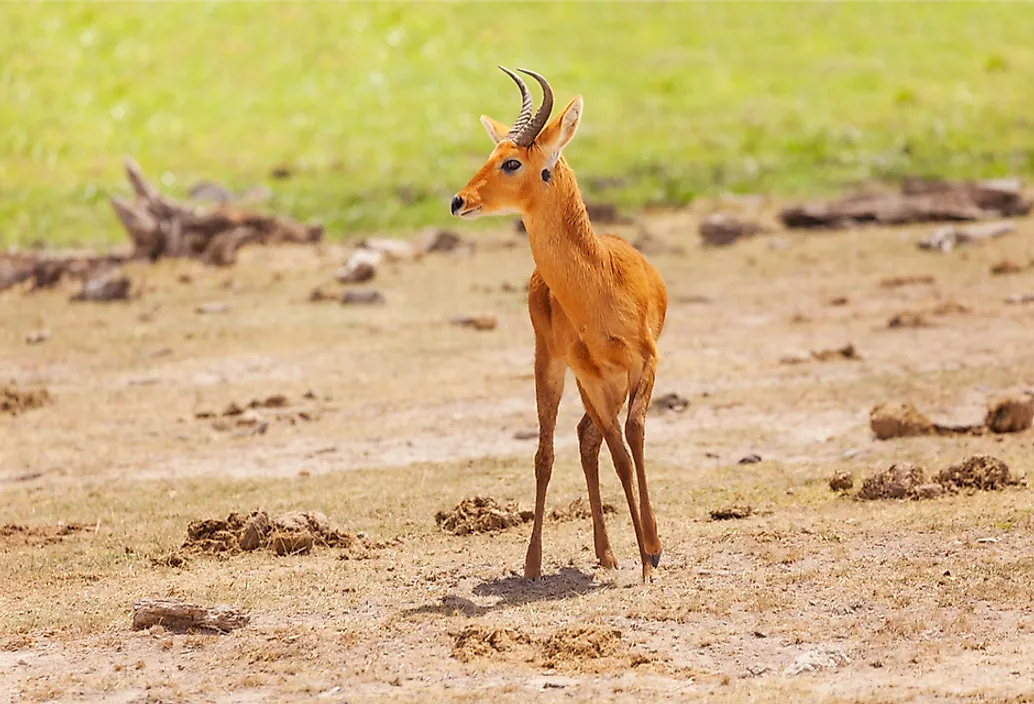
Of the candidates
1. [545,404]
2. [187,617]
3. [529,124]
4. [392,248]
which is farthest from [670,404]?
[392,248]

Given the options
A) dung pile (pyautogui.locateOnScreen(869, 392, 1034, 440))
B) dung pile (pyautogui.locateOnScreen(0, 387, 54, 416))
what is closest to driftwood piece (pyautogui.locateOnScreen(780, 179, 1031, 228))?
dung pile (pyautogui.locateOnScreen(869, 392, 1034, 440))

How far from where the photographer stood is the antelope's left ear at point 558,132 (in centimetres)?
925

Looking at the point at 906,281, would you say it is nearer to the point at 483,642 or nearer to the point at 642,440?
the point at 642,440

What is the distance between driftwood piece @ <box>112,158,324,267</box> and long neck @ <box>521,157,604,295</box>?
15.8m

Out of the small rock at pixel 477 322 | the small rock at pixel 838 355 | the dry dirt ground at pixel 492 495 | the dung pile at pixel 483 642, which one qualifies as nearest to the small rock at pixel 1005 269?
the dry dirt ground at pixel 492 495

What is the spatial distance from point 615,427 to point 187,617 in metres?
2.51

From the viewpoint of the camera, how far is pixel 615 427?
9.47 meters

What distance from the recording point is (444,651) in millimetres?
8195

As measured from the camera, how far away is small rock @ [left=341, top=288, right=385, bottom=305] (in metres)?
21.5

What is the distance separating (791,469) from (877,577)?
3649 mm

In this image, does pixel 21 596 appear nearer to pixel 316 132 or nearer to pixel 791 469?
pixel 791 469

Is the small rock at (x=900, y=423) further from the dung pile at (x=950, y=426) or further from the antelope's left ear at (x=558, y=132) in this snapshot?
the antelope's left ear at (x=558, y=132)

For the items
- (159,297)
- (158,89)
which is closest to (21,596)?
(159,297)

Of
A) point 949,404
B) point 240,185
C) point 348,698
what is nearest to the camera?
point 348,698
